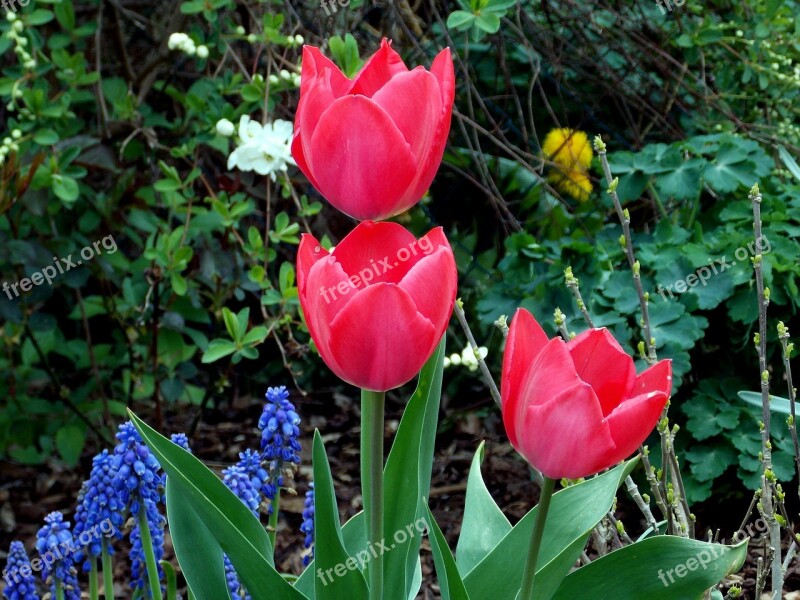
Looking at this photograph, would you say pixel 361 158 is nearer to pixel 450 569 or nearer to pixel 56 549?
pixel 450 569

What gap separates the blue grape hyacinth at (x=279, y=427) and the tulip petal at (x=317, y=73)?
0.56m

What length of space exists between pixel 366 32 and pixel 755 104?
4.32 feet

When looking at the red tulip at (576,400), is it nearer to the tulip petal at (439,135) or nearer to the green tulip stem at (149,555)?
the tulip petal at (439,135)

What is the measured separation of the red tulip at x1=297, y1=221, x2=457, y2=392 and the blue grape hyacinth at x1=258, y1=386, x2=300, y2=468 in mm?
540

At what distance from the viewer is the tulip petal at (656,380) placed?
855 millimetres

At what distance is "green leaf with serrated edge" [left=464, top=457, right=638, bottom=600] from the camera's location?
1.14 metres

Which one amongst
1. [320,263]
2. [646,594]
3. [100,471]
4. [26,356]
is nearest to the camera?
[320,263]

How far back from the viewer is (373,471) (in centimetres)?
92

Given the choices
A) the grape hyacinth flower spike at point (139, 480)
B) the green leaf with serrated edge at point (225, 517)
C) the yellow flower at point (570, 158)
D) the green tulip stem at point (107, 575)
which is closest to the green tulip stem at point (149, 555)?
the grape hyacinth flower spike at point (139, 480)

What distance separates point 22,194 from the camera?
2211 mm

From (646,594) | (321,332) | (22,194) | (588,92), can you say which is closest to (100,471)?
(321,332)

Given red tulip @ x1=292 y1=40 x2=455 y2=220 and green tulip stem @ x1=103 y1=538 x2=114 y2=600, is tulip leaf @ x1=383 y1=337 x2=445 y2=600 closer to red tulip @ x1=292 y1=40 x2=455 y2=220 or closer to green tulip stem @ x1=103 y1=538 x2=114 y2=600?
red tulip @ x1=292 y1=40 x2=455 y2=220

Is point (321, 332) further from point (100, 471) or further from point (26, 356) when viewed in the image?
point (26, 356)

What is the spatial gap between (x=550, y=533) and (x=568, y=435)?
41cm
